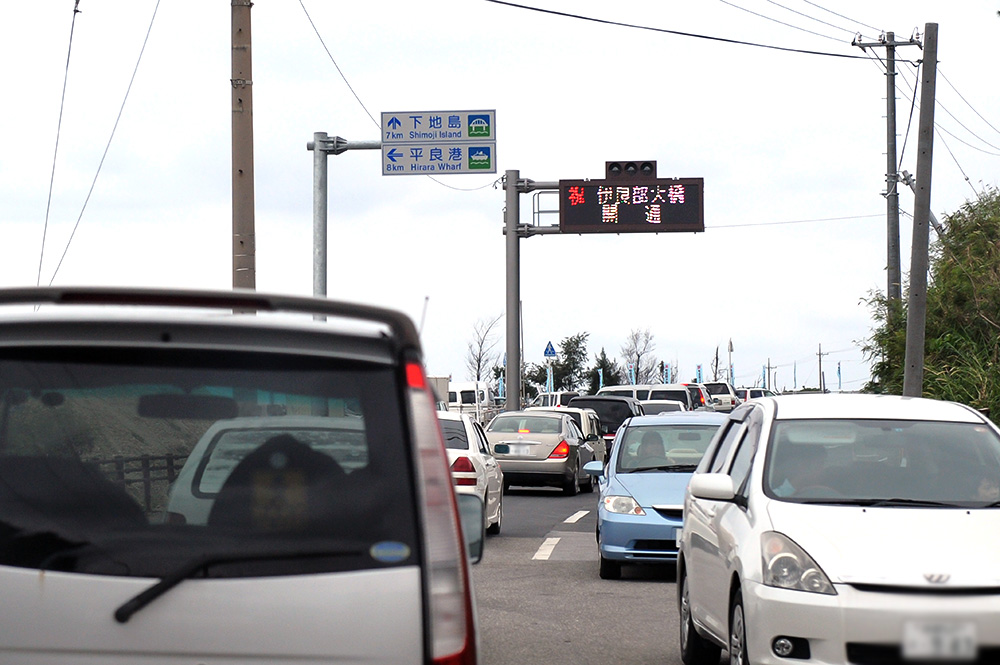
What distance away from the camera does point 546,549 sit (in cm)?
1545

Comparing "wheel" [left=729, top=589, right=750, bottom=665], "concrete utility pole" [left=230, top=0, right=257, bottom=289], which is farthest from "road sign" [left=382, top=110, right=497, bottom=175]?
"wheel" [left=729, top=589, right=750, bottom=665]

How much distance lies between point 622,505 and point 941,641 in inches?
309

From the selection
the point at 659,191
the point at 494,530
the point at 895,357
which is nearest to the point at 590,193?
the point at 659,191

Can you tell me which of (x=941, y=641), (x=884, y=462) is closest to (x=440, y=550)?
(x=941, y=641)

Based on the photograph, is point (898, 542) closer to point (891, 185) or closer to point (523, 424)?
point (523, 424)

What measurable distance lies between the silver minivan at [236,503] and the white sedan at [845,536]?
2.01 meters

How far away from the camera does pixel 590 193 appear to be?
34.1m

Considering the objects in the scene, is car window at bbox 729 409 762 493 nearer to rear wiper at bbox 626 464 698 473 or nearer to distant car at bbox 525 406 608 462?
rear wiper at bbox 626 464 698 473

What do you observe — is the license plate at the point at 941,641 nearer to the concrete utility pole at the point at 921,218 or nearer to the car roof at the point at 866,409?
the car roof at the point at 866,409

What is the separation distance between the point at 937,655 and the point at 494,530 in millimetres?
13178

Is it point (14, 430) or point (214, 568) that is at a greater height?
point (14, 430)

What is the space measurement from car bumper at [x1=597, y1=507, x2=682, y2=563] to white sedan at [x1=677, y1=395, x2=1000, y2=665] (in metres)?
3.65

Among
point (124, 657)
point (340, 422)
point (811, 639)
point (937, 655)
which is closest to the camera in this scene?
point (124, 657)

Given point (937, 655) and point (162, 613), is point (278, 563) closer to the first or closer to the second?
point (162, 613)
